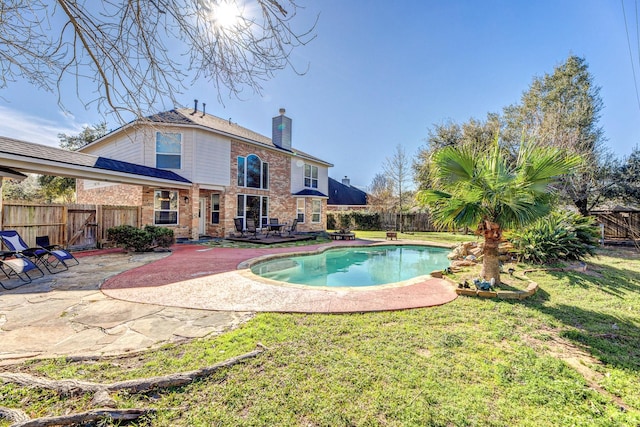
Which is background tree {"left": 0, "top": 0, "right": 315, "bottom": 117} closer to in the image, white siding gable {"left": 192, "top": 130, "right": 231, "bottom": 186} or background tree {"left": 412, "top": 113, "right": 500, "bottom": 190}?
white siding gable {"left": 192, "top": 130, "right": 231, "bottom": 186}

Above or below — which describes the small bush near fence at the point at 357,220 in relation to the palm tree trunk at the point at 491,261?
above

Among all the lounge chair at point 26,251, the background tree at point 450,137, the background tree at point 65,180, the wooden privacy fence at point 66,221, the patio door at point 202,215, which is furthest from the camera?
the background tree at point 65,180

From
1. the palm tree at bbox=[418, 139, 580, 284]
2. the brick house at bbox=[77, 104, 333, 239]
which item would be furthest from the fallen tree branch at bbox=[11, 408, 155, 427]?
the brick house at bbox=[77, 104, 333, 239]

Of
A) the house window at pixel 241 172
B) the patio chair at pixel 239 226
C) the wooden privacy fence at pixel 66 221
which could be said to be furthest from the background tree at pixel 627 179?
the wooden privacy fence at pixel 66 221

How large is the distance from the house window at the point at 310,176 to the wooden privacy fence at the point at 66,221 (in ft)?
37.2

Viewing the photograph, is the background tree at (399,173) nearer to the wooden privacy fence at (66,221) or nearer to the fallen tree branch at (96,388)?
the wooden privacy fence at (66,221)

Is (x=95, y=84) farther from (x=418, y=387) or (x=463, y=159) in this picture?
(x=463, y=159)

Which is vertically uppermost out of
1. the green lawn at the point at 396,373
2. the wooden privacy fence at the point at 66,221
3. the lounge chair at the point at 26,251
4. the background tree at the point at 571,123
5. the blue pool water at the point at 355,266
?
the background tree at the point at 571,123

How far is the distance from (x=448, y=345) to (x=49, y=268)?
31.2 feet

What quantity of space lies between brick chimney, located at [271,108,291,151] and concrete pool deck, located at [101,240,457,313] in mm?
Answer: 13694

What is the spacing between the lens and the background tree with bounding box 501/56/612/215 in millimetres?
14102

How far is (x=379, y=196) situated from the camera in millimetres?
28312

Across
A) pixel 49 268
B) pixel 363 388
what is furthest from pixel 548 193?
pixel 49 268

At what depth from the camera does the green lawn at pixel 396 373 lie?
2.11 meters
